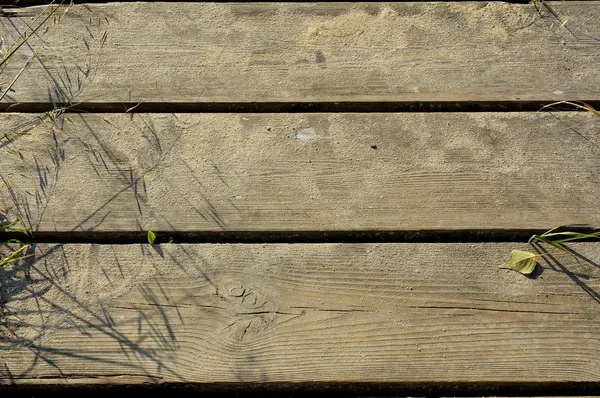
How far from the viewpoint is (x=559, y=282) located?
4.70 feet

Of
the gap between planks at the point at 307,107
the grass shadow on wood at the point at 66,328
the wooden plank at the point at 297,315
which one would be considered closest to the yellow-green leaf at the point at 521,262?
the wooden plank at the point at 297,315

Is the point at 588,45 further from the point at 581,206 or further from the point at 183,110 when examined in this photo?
the point at 183,110

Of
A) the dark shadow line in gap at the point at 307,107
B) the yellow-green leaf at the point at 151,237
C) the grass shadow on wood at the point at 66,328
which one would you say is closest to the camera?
the grass shadow on wood at the point at 66,328

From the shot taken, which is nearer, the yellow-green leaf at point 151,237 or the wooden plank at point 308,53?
the yellow-green leaf at point 151,237

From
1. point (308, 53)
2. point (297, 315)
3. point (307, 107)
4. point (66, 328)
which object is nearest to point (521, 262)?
point (297, 315)

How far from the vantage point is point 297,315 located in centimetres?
139

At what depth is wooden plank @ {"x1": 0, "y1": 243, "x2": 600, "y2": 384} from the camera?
1.34m

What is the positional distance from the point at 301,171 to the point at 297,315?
37 cm

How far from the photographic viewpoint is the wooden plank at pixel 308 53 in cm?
164

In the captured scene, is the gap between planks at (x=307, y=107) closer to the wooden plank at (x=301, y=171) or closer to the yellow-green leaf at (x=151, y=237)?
the wooden plank at (x=301, y=171)

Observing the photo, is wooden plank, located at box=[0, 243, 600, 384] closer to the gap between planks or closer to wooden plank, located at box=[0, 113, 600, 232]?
wooden plank, located at box=[0, 113, 600, 232]

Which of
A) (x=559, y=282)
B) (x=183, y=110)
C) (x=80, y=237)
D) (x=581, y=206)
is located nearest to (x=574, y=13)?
(x=581, y=206)

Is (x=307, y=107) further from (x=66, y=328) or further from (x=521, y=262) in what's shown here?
(x=66, y=328)

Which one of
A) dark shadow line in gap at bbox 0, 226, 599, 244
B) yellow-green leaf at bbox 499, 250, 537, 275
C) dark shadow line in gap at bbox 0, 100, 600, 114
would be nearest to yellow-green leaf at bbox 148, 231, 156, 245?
dark shadow line in gap at bbox 0, 226, 599, 244
